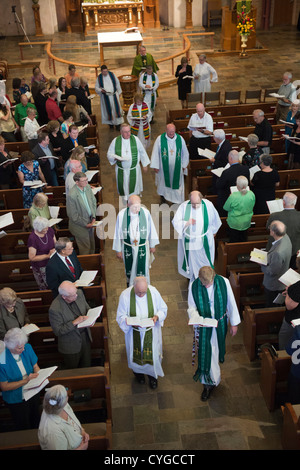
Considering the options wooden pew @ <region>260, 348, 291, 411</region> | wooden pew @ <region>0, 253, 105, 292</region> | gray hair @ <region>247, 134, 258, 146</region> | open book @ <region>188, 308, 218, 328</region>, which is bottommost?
wooden pew @ <region>260, 348, 291, 411</region>

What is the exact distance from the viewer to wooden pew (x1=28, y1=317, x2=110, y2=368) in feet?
20.2

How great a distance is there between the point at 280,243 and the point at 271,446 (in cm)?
216

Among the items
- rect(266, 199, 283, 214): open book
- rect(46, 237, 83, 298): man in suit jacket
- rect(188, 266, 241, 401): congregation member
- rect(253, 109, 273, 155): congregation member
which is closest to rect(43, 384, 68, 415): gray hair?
rect(188, 266, 241, 401): congregation member

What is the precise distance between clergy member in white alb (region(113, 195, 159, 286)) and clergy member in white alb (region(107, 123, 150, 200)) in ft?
7.43

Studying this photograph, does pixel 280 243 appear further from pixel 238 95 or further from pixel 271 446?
pixel 238 95

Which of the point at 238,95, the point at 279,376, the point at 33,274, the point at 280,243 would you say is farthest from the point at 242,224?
the point at 238,95

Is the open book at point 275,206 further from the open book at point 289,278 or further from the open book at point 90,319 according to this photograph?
the open book at point 90,319

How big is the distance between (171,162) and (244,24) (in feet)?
33.0

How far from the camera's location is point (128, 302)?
591cm

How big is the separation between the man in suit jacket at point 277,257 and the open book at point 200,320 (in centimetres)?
107

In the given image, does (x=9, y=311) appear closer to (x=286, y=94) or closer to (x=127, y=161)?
(x=127, y=161)

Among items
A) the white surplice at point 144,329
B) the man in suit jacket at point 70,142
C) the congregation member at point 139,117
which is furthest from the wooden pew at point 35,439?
the congregation member at point 139,117

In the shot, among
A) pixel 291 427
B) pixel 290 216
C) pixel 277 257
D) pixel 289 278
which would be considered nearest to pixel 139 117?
pixel 290 216

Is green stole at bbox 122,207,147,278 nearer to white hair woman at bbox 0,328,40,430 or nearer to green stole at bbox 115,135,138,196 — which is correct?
white hair woman at bbox 0,328,40,430
